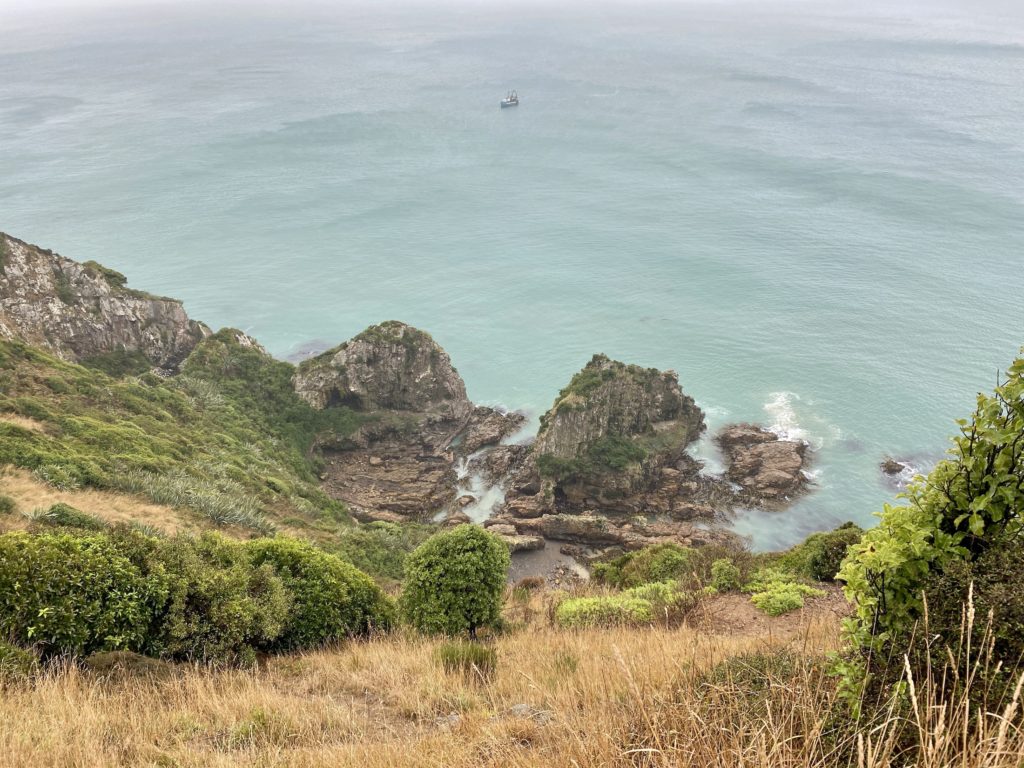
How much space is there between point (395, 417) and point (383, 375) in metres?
3.07

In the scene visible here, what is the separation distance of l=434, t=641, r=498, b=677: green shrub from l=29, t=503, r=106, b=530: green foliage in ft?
34.9

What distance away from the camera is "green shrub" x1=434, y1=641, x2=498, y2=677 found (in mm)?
10180

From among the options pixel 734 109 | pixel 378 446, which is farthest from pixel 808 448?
pixel 734 109

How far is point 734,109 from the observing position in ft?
393

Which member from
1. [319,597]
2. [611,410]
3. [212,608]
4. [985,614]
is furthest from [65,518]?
[611,410]

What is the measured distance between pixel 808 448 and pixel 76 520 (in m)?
44.1

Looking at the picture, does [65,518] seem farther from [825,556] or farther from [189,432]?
[825,556]

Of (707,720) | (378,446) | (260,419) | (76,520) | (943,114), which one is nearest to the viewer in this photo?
(707,720)

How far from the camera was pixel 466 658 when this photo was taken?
10.7 meters

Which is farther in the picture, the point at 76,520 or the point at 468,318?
the point at 468,318

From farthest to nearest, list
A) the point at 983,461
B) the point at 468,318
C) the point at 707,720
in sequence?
the point at 468,318, the point at 707,720, the point at 983,461

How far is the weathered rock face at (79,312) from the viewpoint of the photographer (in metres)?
39.2

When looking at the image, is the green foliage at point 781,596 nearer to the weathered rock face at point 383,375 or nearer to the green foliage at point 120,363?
the weathered rock face at point 383,375

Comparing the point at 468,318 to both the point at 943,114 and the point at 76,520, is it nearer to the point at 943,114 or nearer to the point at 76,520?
the point at 76,520
